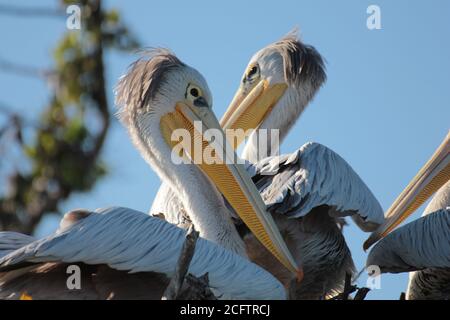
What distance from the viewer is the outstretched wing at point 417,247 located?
9.75m

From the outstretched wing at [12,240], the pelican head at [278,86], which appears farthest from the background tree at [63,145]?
the pelican head at [278,86]

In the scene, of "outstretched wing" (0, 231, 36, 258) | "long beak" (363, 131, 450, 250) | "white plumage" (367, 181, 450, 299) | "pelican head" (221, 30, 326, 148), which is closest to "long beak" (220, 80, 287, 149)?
"pelican head" (221, 30, 326, 148)

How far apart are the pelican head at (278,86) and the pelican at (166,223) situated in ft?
5.91

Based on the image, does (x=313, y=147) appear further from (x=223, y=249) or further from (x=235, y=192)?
(x=223, y=249)

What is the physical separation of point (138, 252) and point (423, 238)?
2388 mm

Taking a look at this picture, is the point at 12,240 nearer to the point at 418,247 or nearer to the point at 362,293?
the point at 362,293

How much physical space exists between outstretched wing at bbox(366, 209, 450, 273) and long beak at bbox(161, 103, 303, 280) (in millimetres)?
713

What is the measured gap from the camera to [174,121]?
9.99 metres

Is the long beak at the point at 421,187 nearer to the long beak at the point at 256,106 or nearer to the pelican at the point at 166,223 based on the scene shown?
the pelican at the point at 166,223

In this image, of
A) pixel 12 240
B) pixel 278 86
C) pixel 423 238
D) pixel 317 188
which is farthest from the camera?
pixel 278 86

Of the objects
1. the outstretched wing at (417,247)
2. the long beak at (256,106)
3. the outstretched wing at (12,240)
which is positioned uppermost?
A: the long beak at (256,106)

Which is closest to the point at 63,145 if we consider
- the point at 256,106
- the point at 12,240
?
the point at 12,240

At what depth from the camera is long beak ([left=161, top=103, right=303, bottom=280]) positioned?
371 inches
